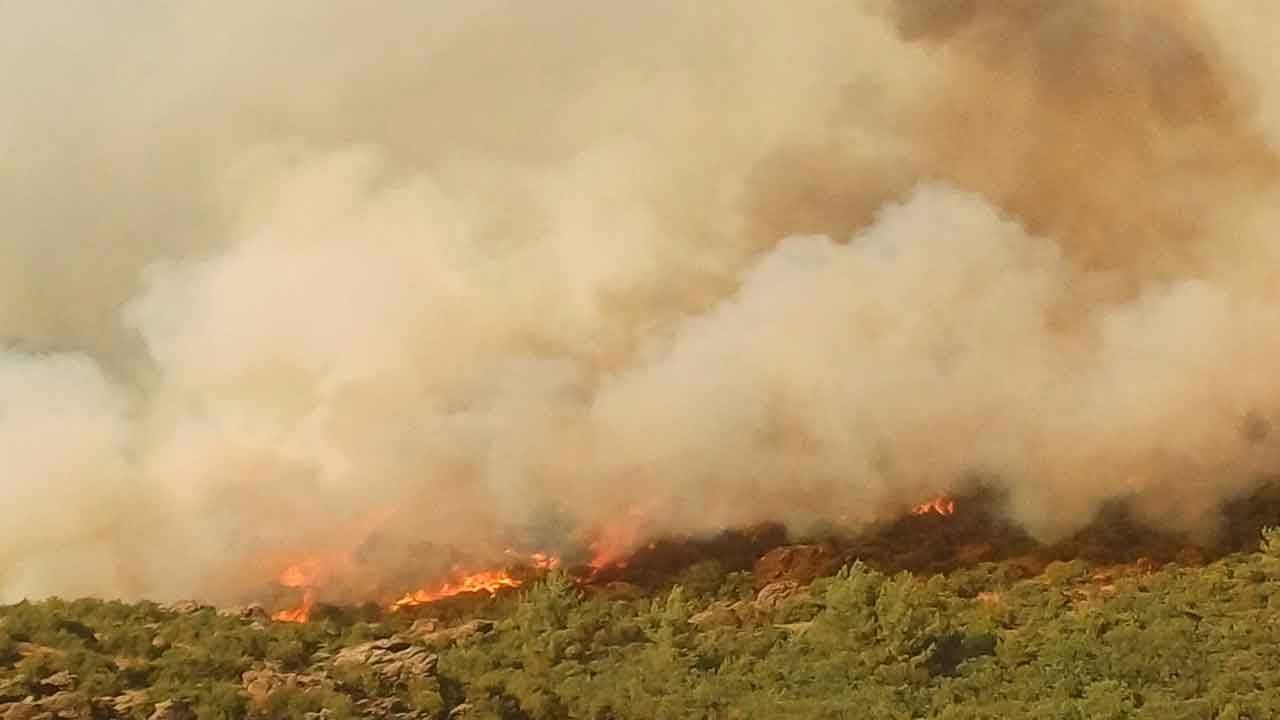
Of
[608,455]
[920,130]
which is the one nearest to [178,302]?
[608,455]

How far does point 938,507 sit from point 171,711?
934 centimetres

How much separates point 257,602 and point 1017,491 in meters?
9.34

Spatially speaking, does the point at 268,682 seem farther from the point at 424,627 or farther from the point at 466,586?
the point at 466,586

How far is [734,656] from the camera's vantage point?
1238 centimetres

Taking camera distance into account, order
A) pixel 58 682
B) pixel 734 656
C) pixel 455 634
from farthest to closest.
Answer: pixel 455 634
pixel 734 656
pixel 58 682

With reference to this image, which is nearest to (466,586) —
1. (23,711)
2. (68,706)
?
(68,706)

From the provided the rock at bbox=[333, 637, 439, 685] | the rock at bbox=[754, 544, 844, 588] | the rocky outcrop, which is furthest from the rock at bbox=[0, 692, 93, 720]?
the rock at bbox=[754, 544, 844, 588]

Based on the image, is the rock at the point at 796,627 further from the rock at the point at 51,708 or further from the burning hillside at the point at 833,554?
the rock at the point at 51,708

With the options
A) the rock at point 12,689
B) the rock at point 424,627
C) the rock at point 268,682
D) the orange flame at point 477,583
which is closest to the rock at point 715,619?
the orange flame at point 477,583

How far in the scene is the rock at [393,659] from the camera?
1204cm

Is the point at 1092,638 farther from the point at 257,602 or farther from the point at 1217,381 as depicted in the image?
the point at 257,602

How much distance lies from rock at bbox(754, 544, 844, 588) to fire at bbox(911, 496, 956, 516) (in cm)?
135

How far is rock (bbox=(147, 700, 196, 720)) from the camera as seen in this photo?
10.8 meters

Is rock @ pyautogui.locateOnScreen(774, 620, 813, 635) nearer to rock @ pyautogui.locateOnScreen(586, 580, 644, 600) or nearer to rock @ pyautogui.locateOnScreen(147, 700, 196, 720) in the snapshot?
rock @ pyautogui.locateOnScreen(586, 580, 644, 600)
